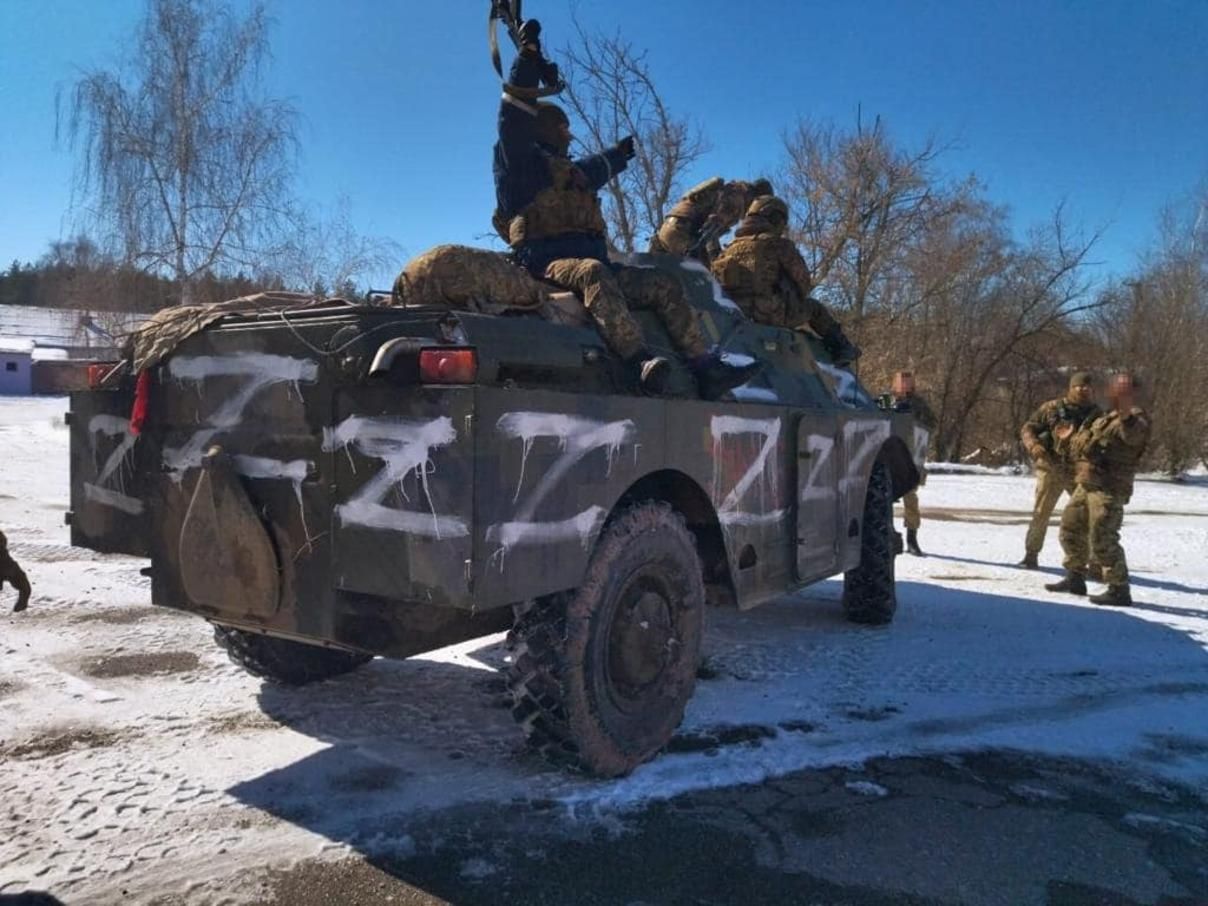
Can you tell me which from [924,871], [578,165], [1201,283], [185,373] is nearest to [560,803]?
[924,871]

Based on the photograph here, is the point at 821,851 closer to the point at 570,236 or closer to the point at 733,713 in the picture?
the point at 733,713

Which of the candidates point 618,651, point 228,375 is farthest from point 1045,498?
point 228,375

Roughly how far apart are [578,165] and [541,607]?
2384 millimetres

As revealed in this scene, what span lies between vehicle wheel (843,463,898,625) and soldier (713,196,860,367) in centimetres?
132

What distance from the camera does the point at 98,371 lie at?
3.85 meters

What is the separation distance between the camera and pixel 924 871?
2.97 m

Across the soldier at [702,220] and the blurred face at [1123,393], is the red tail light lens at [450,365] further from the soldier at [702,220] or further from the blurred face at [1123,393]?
the blurred face at [1123,393]

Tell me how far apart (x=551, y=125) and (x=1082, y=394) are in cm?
616

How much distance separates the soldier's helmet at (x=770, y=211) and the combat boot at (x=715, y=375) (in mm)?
1699

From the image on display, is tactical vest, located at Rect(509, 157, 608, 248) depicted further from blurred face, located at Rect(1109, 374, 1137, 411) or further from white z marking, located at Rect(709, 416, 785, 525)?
blurred face, located at Rect(1109, 374, 1137, 411)

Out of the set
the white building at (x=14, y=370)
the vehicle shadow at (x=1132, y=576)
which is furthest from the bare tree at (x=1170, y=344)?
the white building at (x=14, y=370)

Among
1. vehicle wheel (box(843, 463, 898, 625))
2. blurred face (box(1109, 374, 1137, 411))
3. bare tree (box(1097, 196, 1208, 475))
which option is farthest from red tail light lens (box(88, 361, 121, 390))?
bare tree (box(1097, 196, 1208, 475))

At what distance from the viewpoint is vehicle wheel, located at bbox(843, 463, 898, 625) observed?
20.7ft

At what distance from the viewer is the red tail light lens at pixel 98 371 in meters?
3.82
